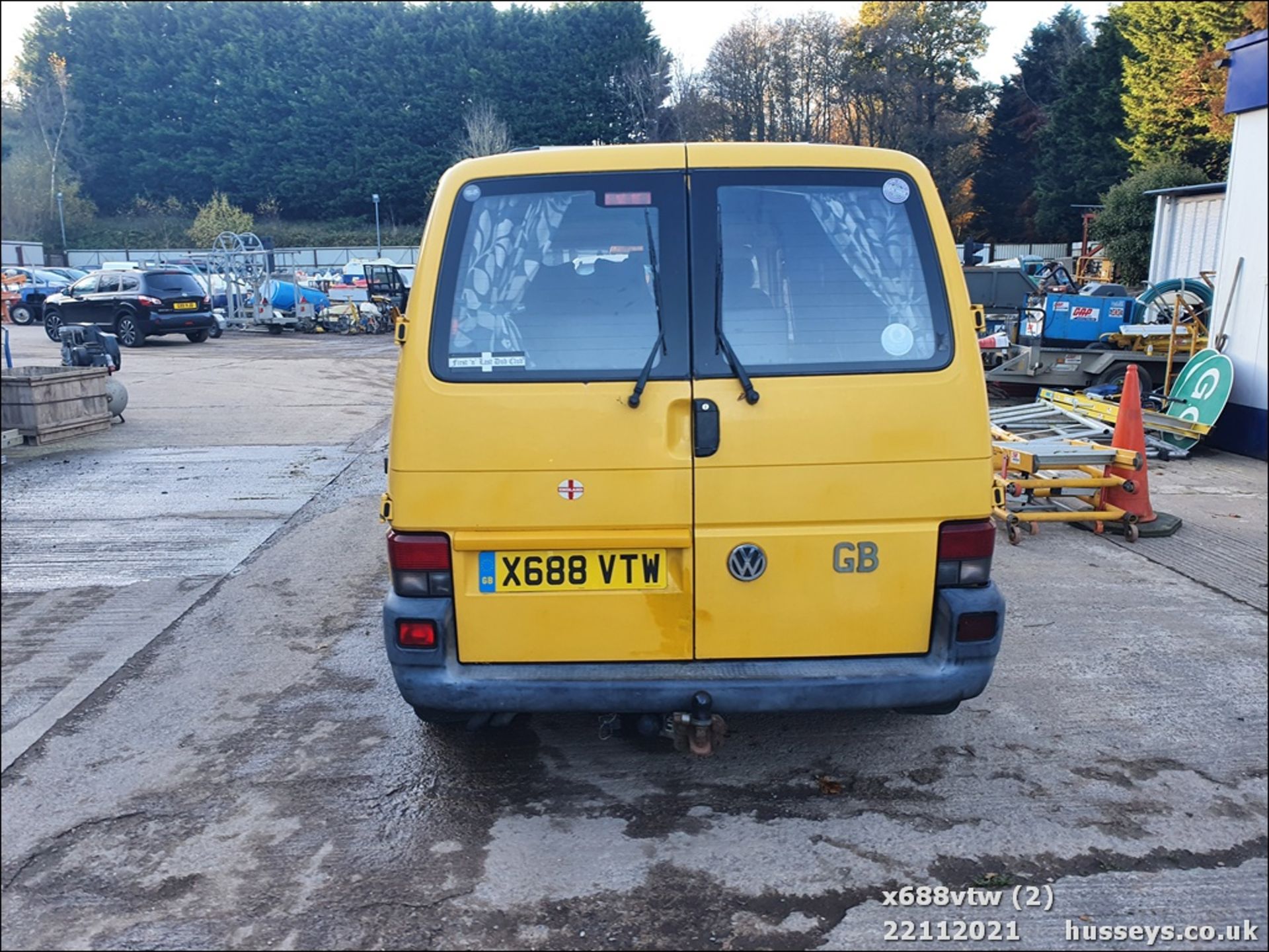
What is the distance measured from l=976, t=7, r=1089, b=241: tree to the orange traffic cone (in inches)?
1676

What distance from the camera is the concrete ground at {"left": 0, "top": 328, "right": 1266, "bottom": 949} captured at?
2859mm

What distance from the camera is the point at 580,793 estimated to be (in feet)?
11.6

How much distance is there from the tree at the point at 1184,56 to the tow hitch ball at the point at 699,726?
2.21m

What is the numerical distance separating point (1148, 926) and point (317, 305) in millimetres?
29378

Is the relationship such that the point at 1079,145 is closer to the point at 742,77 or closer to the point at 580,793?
the point at 742,77

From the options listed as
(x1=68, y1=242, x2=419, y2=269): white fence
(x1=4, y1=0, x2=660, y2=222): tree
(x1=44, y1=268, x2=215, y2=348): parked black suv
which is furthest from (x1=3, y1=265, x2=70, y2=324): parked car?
(x1=68, y1=242, x2=419, y2=269): white fence

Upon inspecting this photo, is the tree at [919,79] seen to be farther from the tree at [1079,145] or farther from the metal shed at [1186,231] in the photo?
the metal shed at [1186,231]

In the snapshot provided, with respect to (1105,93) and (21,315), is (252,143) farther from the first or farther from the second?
(1105,93)

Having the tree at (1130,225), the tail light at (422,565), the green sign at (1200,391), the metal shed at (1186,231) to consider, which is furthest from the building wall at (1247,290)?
the tree at (1130,225)

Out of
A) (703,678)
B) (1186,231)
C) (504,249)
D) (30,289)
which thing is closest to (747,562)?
(703,678)

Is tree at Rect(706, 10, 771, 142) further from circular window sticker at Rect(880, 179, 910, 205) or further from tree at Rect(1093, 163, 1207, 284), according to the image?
circular window sticker at Rect(880, 179, 910, 205)

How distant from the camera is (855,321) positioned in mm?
3166

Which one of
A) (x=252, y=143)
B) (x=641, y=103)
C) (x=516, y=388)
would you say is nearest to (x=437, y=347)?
(x=516, y=388)

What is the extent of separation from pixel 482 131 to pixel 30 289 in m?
26.0
